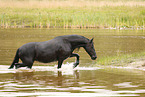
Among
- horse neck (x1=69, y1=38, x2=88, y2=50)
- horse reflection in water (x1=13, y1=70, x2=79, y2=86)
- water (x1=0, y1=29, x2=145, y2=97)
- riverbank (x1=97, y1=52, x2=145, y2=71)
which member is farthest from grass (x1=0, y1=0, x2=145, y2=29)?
horse reflection in water (x1=13, y1=70, x2=79, y2=86)

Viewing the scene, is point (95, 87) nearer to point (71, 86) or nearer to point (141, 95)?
point (71, 86)

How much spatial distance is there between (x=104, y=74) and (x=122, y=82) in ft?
5.54

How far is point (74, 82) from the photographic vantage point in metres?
11.7

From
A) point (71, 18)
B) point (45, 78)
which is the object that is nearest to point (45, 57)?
point (45, 78)

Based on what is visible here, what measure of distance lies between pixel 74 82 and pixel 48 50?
2.48 metres

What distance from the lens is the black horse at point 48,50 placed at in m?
13.6

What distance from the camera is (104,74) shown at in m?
13.3

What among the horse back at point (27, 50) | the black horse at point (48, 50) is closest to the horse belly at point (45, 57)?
the black horse at point (48, 50)

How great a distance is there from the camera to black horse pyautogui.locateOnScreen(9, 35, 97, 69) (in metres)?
13.6

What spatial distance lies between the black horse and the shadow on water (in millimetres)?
436

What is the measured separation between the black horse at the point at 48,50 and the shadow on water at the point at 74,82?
44 centimetres

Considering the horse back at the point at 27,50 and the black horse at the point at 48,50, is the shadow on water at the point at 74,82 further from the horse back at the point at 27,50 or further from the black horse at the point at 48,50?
the horse back at the point at 27,50

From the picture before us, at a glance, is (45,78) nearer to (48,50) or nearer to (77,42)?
(48,50)

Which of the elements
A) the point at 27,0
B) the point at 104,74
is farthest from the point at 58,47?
the point at 27,0
